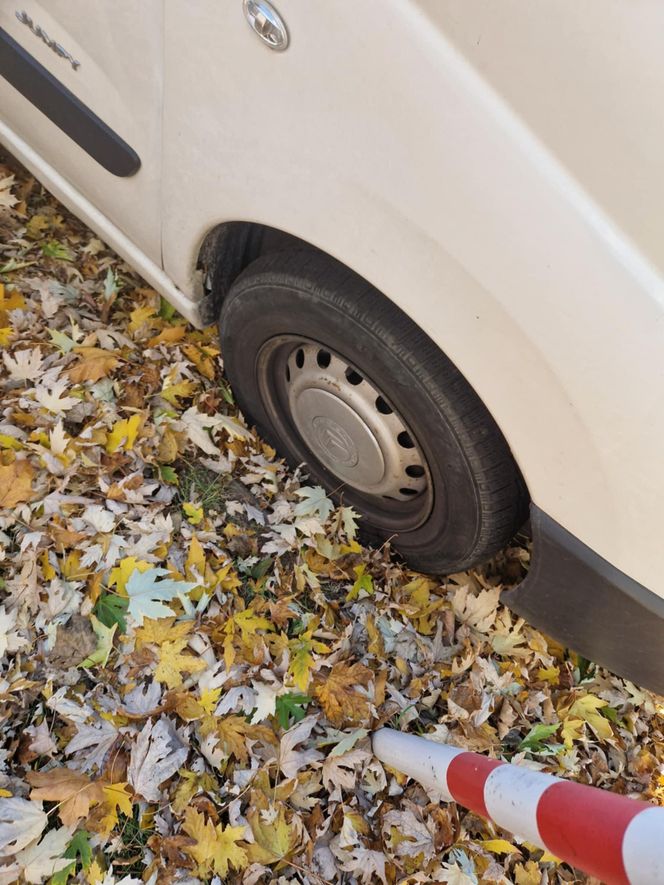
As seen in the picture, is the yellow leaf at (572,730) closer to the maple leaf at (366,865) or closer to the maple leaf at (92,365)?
the maple leaf at (366,865)

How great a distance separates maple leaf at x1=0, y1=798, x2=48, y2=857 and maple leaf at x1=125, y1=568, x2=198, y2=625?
0.53m

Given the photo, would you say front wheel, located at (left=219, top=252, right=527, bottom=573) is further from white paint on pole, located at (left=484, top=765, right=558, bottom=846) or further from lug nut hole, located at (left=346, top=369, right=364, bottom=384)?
white paint on pole, located at (left=484, top=765, right=558, bottom=846)

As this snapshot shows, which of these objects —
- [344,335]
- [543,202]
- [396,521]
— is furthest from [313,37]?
[396,521]

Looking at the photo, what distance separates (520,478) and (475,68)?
1.00 m

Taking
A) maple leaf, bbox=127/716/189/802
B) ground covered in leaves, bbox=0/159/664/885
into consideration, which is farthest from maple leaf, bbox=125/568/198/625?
maple leaf, bbox=127/716/189/802

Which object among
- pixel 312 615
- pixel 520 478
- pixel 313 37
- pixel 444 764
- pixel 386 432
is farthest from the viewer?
pixel 312 615

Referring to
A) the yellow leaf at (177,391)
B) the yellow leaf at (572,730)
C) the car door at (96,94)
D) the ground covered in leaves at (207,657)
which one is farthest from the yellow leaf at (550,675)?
the car door at (96,94)

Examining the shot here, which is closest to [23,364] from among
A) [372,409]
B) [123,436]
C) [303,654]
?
[123,436]

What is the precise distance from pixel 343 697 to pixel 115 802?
687 millimetres

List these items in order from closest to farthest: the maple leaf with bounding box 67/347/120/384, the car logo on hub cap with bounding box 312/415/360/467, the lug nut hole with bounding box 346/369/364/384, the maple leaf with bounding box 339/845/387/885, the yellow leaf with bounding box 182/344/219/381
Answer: the maple leaf with bounding box 339/845/387/885 → the lug nut hole with bounding box 346/369/364/384 → the car logo on hub cap with bounding box 312/415/360/467 → the maple leaf with bounding box 67/347/120/384 → the yellow leaf with bounding box 182/344/219/381

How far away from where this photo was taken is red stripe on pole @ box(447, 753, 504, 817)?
158cm

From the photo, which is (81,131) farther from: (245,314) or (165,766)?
(165,766)

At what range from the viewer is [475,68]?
1332 millimetres

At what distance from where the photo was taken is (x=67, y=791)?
179 centimetres
